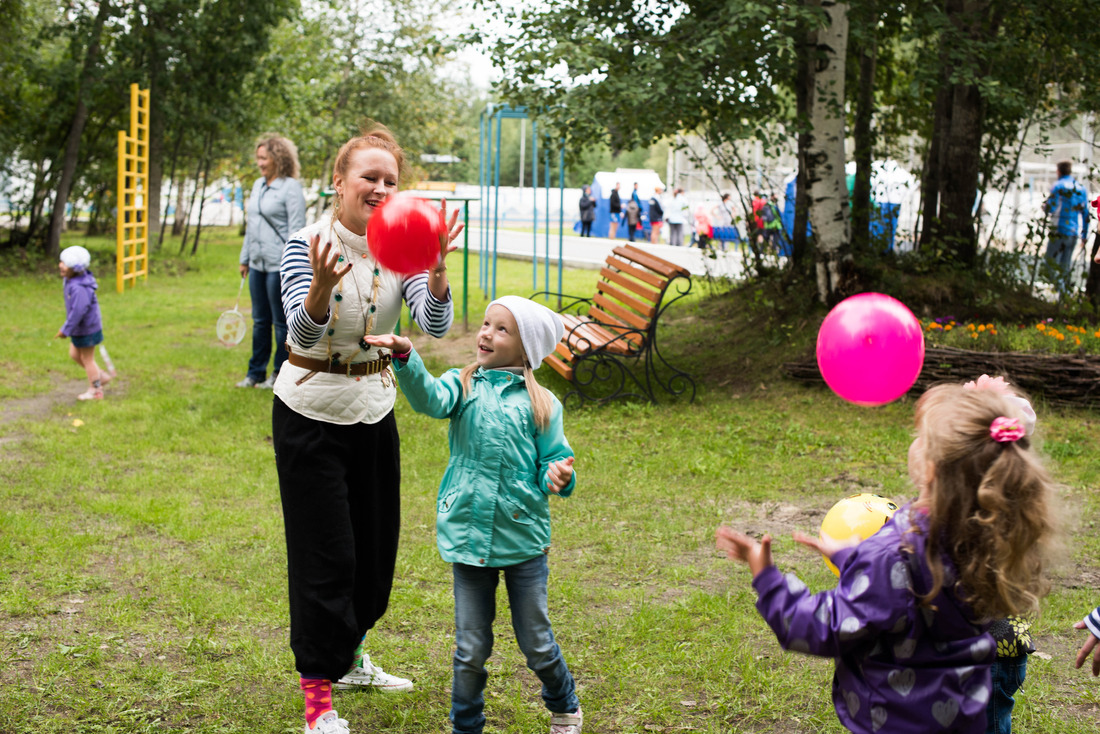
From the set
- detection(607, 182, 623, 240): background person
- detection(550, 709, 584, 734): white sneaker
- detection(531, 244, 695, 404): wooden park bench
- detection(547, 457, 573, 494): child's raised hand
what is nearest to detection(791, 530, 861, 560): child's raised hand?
detection(547, 457, 573, 494): child's raised hand

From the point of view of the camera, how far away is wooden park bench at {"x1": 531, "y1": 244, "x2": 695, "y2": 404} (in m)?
8.20

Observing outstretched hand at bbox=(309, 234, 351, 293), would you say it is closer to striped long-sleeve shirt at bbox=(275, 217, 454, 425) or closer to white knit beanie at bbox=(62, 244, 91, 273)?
striped long-sleeve shirt at bbox=(275, 217, 454, 425)

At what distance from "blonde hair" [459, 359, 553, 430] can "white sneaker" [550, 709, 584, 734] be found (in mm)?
1002

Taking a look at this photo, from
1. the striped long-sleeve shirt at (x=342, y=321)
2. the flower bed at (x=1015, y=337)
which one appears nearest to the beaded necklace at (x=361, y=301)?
the striped long-sleeve shirt at (x=342, y=321)

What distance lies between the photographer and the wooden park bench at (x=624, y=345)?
8.20 metres

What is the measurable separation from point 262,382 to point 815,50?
5.61 metres

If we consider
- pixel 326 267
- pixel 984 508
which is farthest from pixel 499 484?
pixel 984 508

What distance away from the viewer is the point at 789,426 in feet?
24.7

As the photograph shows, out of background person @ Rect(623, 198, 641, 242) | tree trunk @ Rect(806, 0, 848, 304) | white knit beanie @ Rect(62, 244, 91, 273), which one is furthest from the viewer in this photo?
background person @ Rect(623, 198, 641, 242)

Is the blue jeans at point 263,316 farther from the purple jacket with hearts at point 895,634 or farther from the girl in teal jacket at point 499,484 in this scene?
the purple jacket with hearts at point 895,634

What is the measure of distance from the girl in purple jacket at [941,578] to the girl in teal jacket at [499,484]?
0.97 metres

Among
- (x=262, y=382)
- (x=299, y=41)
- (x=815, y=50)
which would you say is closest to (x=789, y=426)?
(x=815, y=50)

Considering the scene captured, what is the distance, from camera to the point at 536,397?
308cm

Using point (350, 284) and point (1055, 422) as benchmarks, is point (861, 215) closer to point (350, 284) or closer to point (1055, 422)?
point (1055, 422)
